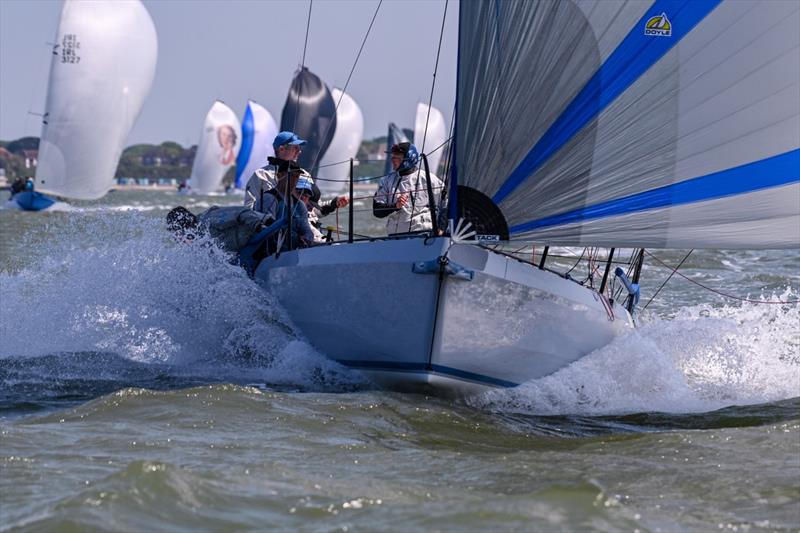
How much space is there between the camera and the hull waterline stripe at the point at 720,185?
6.00 metres

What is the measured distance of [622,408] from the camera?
6.30 metres

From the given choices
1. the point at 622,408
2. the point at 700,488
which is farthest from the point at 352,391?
the point at 700,488

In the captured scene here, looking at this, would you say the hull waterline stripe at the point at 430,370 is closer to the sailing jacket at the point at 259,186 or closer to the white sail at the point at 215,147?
the sailing jacket at the point at 259,186

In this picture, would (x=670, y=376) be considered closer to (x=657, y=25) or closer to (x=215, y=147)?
(x=657, y=25)

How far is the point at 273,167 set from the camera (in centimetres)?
835

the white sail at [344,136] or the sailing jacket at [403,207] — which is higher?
the white sail at [344,136]

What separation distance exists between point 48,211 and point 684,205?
2933 cm

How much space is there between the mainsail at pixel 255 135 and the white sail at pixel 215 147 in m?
8.19

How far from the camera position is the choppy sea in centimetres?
379

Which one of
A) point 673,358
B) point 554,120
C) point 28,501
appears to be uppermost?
point 554,120

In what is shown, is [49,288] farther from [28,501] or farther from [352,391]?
[28,501]

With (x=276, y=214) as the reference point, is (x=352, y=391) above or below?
below

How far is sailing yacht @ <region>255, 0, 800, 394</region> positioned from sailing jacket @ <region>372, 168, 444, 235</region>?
1.43 m

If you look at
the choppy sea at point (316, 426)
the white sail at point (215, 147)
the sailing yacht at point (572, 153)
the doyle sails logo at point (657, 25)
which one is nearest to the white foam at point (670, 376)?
the choppy sea at point (316, 426)
